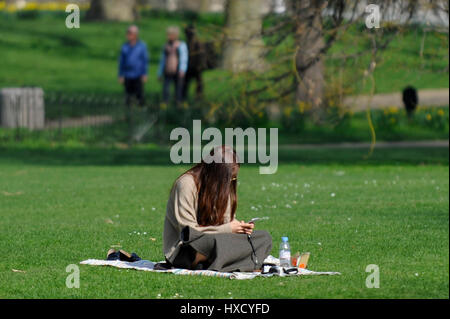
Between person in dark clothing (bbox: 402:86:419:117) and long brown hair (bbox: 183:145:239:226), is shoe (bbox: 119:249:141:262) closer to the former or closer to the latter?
long brown hair (bbox: 183:145:239:226)

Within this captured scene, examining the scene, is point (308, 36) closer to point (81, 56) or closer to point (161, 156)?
point (161, 156)

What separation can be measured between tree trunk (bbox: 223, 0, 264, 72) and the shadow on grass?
2121 mm

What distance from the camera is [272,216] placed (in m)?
11.9

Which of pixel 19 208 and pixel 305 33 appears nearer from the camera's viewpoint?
pixel 19 208

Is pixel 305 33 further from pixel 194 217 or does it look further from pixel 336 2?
pixel 194 217

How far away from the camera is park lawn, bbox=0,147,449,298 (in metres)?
7.75

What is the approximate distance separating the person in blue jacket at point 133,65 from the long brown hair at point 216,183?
1349 centimetres

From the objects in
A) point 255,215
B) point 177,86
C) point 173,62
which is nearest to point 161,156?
point 173,62

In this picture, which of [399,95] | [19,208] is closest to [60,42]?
[399,95]

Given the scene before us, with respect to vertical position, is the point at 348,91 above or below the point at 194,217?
above

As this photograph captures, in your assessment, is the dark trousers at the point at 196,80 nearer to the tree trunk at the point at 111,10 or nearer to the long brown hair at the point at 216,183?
the long brown hair at the point at 216,183

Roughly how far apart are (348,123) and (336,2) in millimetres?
8438

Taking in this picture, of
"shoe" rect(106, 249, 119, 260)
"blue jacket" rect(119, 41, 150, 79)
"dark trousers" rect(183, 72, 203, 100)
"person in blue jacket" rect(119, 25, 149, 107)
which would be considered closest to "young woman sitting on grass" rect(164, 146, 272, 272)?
"shoe" rect(106, 249, 119, 260)

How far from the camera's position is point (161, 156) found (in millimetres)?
19969
